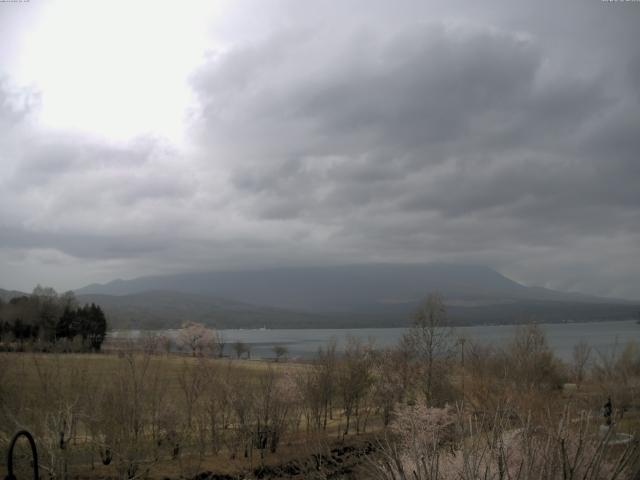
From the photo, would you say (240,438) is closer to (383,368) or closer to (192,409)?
(192,409)

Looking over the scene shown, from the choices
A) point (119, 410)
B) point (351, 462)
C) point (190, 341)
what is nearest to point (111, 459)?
point (119, 410)

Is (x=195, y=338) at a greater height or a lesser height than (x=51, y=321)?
lesser

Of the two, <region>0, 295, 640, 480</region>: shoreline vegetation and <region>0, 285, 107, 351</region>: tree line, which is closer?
<region>0, 295, 640, 480</region>: shoreline vegetation

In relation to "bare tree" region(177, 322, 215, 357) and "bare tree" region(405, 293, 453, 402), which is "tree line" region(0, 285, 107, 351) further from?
"bare tree" region(405, 293, 453, 402)

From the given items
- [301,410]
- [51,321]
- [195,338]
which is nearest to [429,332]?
[301,410]

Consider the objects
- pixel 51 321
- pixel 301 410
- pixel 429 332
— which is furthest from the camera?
pixel 51 321

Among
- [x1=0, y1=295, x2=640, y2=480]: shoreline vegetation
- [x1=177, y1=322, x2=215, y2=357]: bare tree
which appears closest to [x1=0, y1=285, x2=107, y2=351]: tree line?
[x1=177, y1=322, x2=215, y2=357]: bare tree

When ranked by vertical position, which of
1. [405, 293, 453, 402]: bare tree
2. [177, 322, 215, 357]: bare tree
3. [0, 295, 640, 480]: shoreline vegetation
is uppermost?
[405, 293, 453, 402]: bare tree

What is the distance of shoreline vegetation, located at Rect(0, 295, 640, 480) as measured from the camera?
863 inches

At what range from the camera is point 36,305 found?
11862 centimetres

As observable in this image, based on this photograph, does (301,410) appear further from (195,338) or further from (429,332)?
(195,338)

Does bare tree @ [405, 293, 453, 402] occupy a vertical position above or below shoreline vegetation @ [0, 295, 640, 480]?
above

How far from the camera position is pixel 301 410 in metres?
44.2

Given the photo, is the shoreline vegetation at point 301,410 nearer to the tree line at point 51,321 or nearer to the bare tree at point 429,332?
the bare tree at point 429,332
